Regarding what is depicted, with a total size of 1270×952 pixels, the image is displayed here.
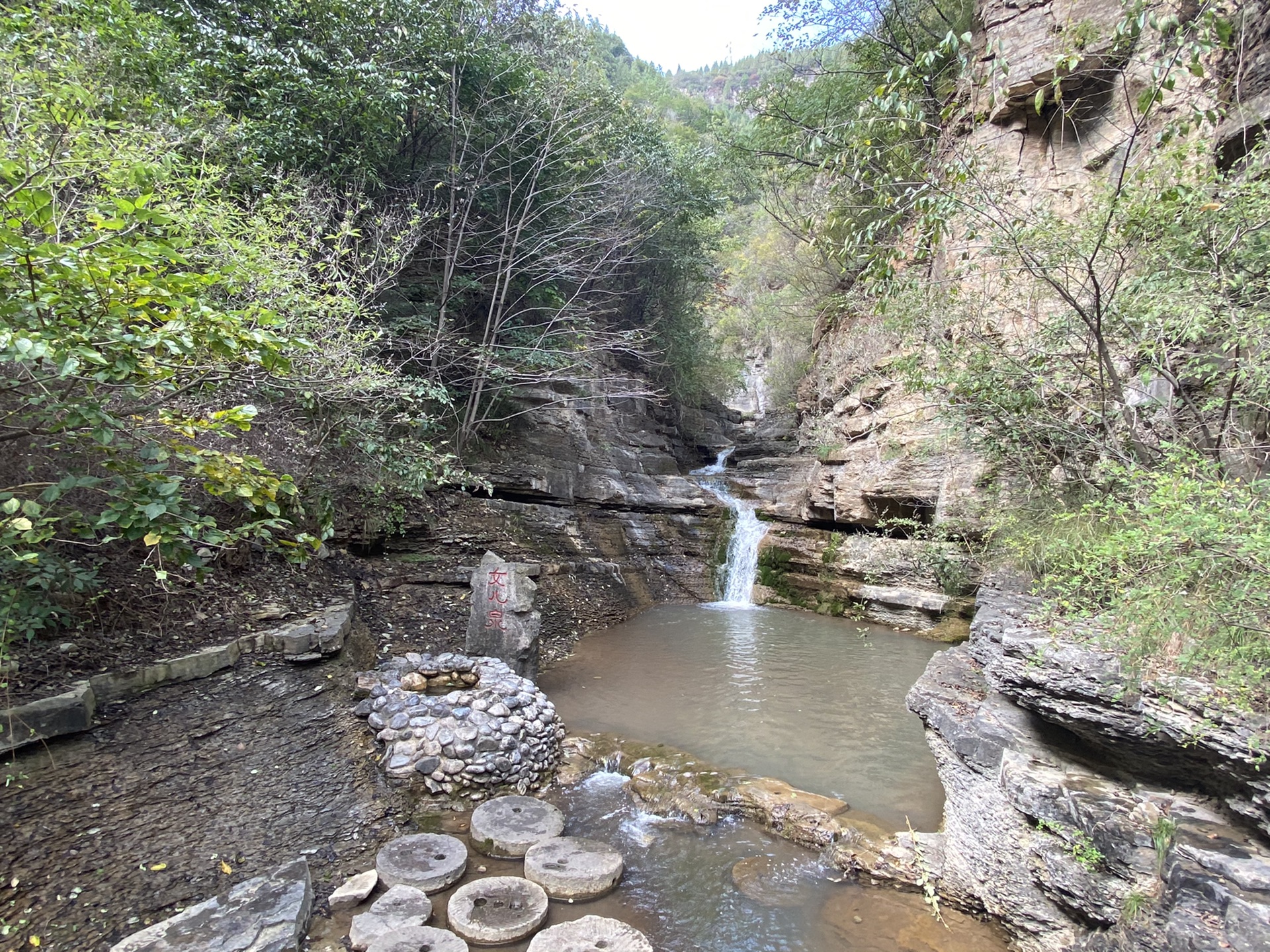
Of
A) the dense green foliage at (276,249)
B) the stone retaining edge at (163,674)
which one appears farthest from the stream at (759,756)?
the dense green foliage at (276,249)

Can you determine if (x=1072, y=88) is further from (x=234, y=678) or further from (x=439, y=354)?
(x=234, y=678)

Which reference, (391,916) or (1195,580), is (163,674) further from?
(1195,580)

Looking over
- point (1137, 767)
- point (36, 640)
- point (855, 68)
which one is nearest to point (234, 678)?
point (36, 640)

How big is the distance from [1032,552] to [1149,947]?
3427mm

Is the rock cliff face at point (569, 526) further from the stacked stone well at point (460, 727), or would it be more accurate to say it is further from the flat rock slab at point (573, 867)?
the flat rock slab at point (573, 867)

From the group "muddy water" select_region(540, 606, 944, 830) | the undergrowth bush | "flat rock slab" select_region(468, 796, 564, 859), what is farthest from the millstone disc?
the undergrowth bush

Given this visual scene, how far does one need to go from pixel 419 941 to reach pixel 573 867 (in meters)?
1.01

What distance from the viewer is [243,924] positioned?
311 centimetres

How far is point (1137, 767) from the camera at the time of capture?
327 cm

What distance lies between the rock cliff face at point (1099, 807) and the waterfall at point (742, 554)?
7.56 meters

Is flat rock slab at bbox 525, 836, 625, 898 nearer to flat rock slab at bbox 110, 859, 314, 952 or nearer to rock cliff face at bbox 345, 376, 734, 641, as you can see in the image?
flat rock slab at bbox 110, 859, 314, 952

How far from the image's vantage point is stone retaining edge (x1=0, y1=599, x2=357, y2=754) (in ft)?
11.1

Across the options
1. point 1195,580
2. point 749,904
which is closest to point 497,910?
point 749,904

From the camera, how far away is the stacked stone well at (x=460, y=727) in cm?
478
